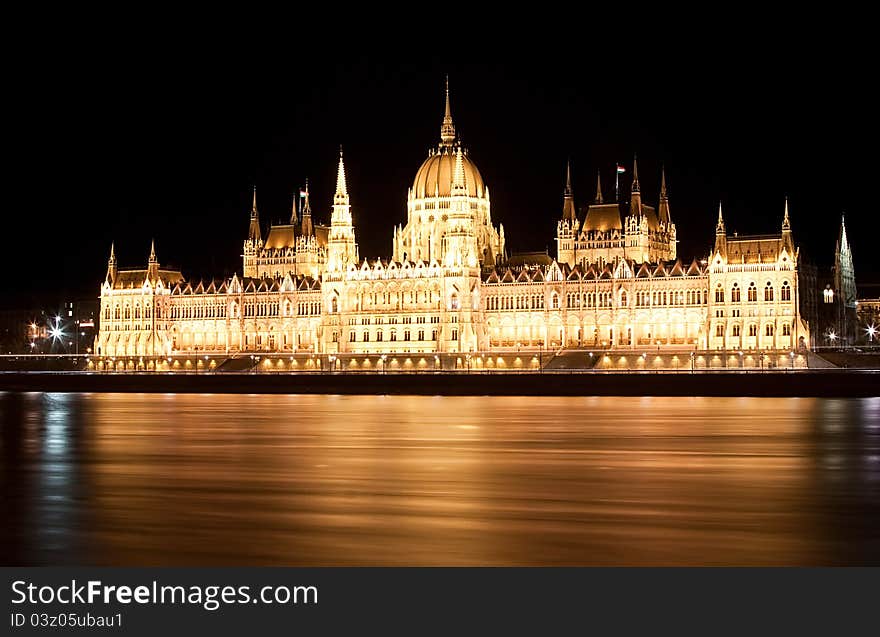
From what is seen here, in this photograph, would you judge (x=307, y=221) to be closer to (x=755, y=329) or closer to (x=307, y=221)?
(x=307, y=221)

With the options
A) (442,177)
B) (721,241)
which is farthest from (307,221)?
(721,241)

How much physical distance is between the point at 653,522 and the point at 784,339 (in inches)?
3425

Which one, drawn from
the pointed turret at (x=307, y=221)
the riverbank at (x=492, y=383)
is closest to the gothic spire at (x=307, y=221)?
the pointed turret at (x=307, y=221)

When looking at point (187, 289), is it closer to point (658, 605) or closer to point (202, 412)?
point (202, 412)

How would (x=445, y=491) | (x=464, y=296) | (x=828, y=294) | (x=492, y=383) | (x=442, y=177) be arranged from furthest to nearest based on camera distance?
(x=442, y=177) < (x=464, y=296) < (x=828, y=294) < (x=492, y=383) < (x=445, y=491)

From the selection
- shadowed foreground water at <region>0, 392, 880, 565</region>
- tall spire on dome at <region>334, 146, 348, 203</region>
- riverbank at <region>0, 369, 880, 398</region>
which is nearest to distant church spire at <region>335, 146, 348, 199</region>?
tall spire on dome at <region>334, 146, 348, 203</region>

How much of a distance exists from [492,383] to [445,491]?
57.5 meters

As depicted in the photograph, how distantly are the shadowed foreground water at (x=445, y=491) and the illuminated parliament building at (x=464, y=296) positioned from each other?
58763 mm

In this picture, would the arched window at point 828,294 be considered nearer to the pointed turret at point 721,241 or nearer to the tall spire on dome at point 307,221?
the pointed turret at point 721,241

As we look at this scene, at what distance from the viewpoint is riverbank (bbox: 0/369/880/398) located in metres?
74.5

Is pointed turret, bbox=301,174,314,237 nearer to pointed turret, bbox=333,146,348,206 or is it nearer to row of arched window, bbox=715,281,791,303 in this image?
pointed turret, bbox=333,146,348,206

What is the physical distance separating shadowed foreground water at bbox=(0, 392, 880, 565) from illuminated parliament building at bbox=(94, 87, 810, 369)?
193 ft

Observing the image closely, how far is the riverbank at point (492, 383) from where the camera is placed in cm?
7450

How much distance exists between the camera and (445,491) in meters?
27.0
